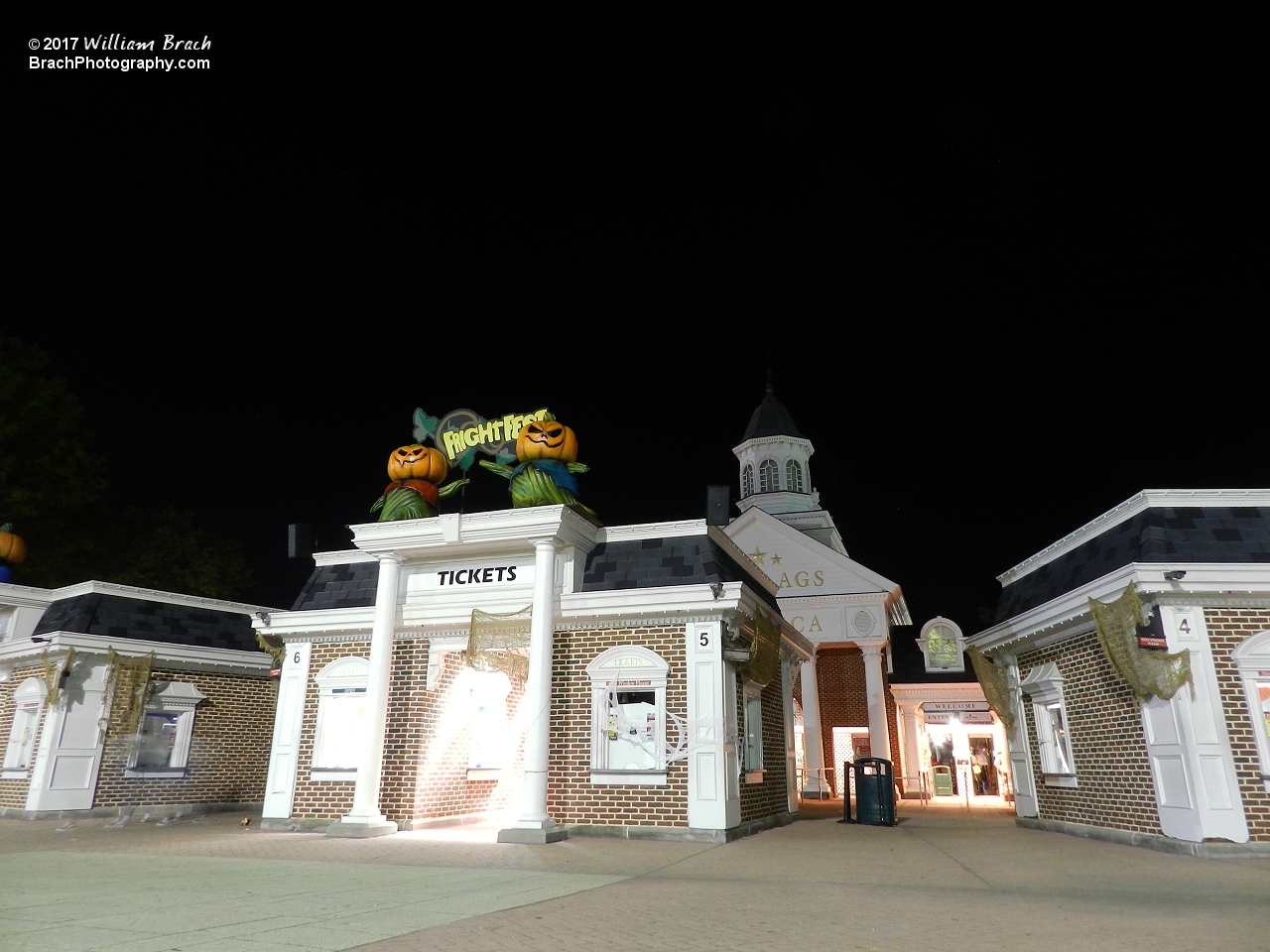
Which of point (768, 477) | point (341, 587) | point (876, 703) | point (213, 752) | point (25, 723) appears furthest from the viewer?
point (768, 477)

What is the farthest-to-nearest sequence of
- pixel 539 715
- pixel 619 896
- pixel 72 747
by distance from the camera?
pixel 72 747 < pixel 539 715 < pixel 619 896

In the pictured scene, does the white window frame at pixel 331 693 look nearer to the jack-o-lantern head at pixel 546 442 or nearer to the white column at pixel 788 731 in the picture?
the jack-o-lantern head at pixel 546 442

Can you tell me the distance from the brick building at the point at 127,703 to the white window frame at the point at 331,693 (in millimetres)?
6195

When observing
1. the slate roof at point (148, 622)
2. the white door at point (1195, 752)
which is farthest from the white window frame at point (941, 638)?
the slate roof at point (148, 622)

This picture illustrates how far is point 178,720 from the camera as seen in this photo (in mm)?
20547

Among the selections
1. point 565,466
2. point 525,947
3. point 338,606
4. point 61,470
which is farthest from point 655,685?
point 61,470

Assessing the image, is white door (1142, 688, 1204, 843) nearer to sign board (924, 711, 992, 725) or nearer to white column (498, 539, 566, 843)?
white column (498, 539, 566, 843)

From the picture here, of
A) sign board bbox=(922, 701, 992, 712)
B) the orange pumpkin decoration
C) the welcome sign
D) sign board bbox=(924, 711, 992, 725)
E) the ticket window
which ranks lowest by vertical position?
the ticket window

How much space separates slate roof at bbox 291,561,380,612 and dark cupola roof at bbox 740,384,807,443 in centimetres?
2277

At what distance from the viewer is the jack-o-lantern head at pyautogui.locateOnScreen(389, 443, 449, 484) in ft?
54.3

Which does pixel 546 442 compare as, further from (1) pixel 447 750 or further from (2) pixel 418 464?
(1) pixel 447 750

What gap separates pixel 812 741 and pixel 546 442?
54.0 feet

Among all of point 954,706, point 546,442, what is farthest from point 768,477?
point 546,442

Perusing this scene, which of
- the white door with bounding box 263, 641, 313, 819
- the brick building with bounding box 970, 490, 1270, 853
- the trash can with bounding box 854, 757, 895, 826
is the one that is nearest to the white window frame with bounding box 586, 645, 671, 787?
the trash can with bounding box 854, 757, 895, 826
